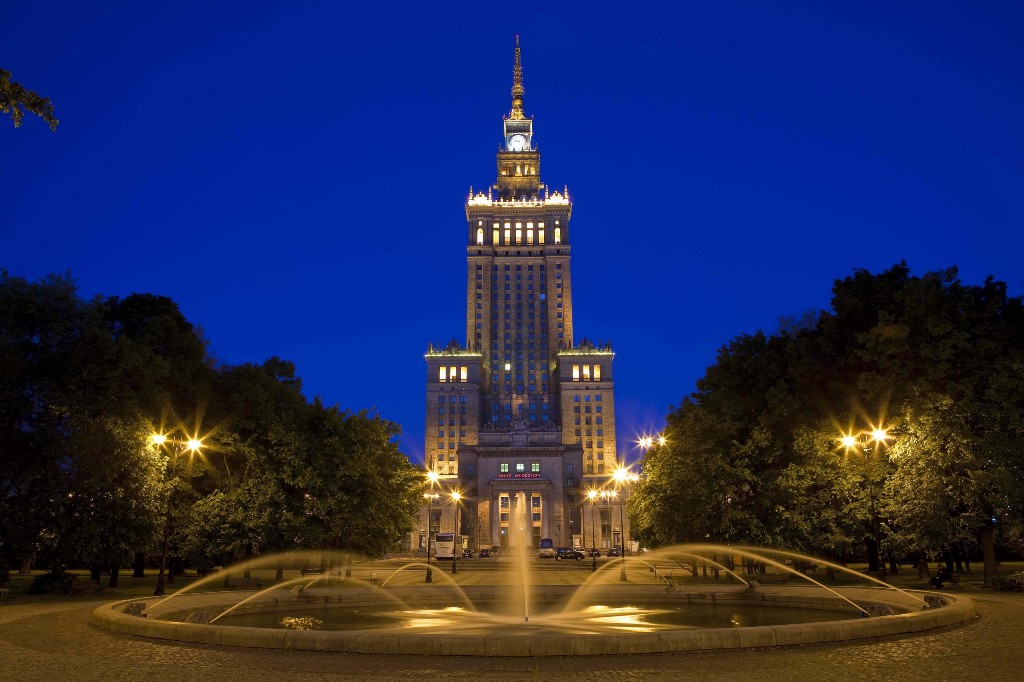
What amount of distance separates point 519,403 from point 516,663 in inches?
6895

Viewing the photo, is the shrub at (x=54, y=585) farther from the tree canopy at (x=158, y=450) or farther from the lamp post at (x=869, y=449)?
the lamp post at (x=869, y=449)

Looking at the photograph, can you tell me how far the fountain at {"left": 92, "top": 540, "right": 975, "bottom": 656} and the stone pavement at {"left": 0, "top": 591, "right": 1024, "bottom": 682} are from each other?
0.35 metres

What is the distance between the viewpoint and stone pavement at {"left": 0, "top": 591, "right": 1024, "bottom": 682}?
14844 mm

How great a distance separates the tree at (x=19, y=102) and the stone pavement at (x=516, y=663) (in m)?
10.9

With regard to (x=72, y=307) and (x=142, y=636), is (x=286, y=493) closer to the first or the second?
(x=72, y=307)

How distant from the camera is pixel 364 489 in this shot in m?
48.7

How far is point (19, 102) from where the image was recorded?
15344 millimetres

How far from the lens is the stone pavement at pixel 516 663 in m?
14.8

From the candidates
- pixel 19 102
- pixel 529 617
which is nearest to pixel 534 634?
pixel 529 617

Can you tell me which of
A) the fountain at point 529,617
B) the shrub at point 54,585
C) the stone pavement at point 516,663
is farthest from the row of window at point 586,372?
the stone pavement at point 516,663

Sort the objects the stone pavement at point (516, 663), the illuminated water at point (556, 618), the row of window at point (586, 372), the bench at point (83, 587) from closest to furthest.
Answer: the stone pavement at point (516, 663) → the illuminated water at point (556, 618) → the bench at point (83, 587) → the row of window at point (586, 372)

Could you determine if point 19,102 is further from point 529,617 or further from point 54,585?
point 54,585

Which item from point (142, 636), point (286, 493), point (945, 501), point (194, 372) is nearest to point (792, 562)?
point (945, 501)

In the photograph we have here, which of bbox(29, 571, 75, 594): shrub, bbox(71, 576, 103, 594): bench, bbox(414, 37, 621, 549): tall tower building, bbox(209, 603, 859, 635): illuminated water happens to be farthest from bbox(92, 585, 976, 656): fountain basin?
bbox(414, 37, 621, 549): tall tower building
